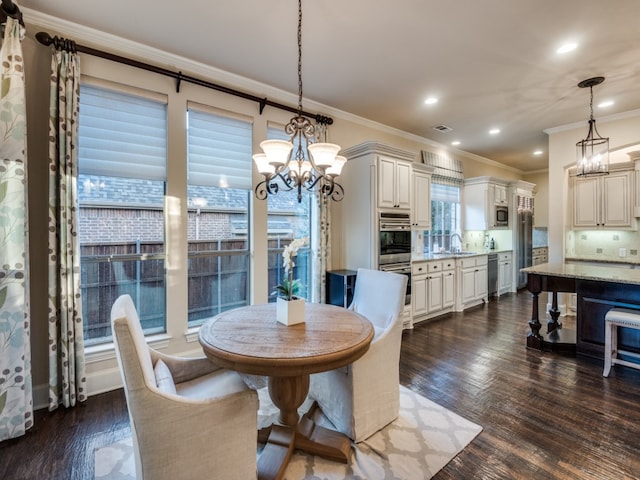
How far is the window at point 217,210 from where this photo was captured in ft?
10.4

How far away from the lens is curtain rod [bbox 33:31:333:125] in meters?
2.36

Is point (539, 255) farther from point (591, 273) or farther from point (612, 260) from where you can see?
point (591, 273)

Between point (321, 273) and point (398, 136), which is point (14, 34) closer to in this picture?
point (321, 273)

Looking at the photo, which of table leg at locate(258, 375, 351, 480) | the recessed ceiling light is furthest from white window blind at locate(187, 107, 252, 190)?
the recessed ceiling light

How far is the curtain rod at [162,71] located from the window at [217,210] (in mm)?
233

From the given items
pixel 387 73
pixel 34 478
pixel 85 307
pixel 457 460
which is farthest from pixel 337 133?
pixel 34 478

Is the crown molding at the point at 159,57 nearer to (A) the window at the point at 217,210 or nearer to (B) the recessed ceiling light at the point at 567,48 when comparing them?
(A) the window at the point at 217,210

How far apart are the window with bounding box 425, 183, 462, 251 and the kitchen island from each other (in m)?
2.42

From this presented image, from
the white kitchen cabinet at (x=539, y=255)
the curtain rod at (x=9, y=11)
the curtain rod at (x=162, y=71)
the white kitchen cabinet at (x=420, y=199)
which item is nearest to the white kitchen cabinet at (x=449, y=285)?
the white kitchen cabinet at (x=420, y=199)

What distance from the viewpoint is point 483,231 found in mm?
6672

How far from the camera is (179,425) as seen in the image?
1331 millimetres

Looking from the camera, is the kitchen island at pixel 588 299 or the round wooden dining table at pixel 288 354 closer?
the round wooden dining table at pixel 288 354

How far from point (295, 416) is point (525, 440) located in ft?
5.01

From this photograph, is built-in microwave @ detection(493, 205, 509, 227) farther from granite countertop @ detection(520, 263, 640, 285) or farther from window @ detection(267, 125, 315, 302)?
window @ detection(267, 125, 315, 302)
